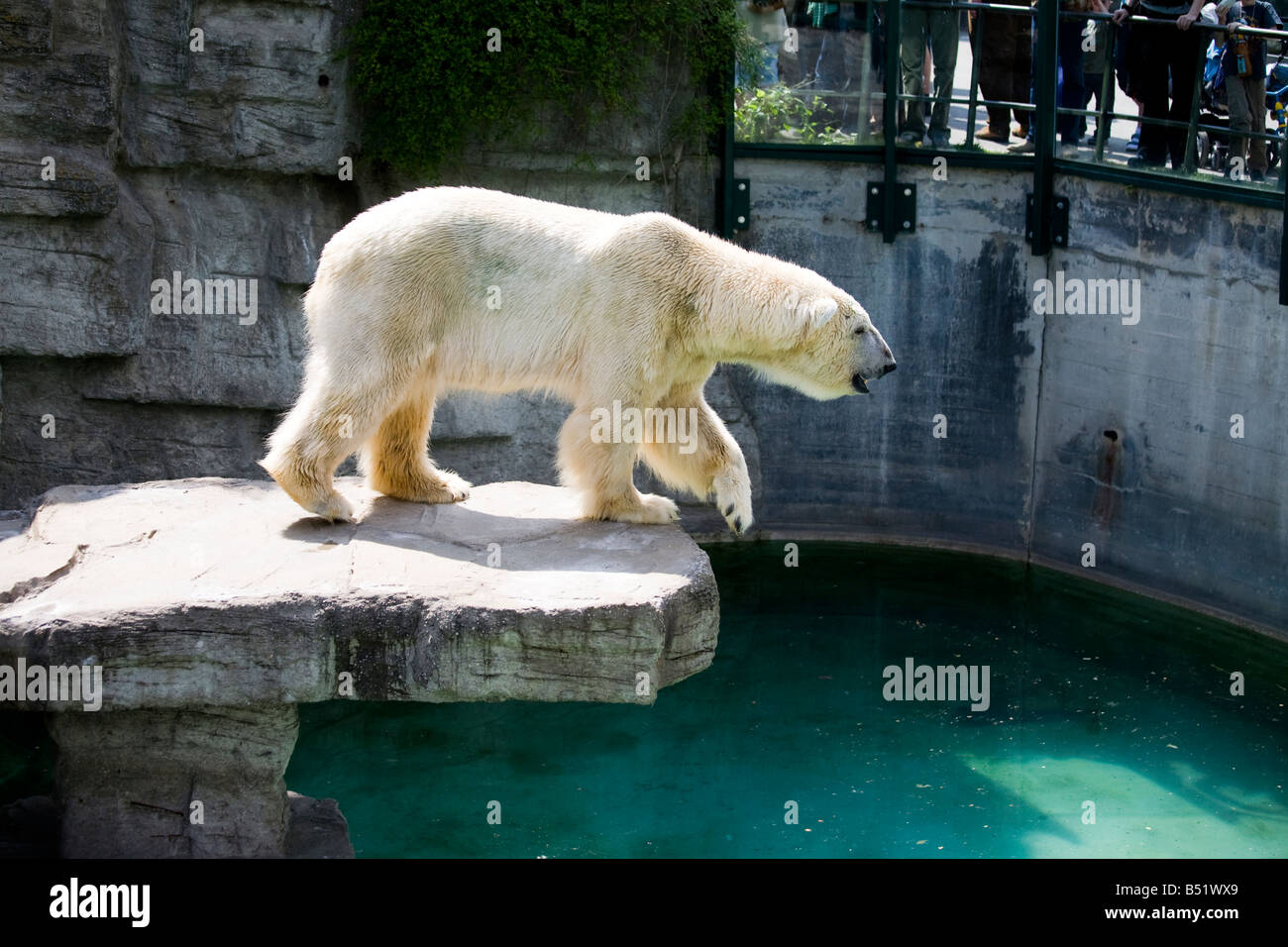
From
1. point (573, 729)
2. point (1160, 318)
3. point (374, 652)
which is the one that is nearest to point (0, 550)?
point (374, 652)

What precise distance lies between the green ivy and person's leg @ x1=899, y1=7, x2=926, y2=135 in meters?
1.50

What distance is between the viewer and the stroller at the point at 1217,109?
11.8 m

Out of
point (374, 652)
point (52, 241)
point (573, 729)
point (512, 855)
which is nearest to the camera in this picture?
point (374, 652)

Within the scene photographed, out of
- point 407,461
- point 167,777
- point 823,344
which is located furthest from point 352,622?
point 823,344

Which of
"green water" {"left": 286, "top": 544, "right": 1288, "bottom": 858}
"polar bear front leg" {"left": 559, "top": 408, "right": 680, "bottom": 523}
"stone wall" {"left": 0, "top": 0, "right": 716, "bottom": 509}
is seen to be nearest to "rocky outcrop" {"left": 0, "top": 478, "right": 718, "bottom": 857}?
"polar bear front leg" {"left": 559, "top": 408, "right": 680, "bottom": 523}

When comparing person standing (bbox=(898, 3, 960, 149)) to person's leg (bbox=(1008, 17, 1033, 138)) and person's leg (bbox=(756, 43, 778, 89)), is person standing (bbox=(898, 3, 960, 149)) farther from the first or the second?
person's leg (bbox=(756, 43, 778, 89))

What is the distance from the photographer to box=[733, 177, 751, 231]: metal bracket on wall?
13.8 m

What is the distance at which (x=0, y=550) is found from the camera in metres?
7.45

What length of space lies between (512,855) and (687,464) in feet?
8.51

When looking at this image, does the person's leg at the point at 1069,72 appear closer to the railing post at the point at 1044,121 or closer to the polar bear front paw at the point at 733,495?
the railing post at the point at 1044,121

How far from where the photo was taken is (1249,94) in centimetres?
1151

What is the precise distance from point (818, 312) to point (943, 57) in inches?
268

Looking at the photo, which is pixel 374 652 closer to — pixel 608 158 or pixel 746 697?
pixel 746 697

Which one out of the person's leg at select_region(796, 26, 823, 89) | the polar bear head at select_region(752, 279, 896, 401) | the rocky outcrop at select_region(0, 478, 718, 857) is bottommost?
the rocky outcrop at select_region(0, 478, 718, 857)
